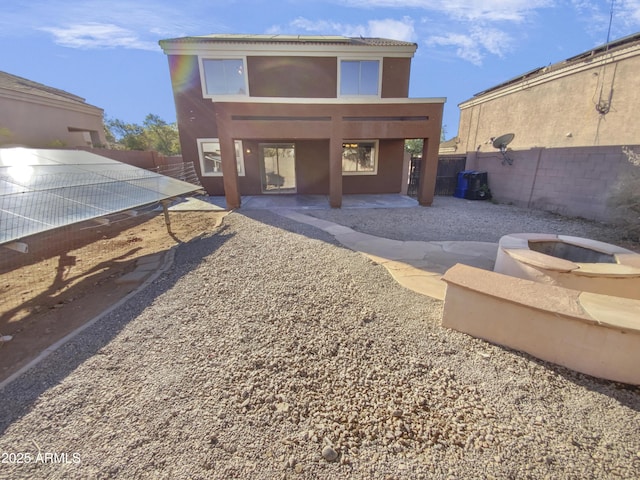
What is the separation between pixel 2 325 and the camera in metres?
3.26

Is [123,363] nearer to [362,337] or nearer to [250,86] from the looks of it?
[362,337]

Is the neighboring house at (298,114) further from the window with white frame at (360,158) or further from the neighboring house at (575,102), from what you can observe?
the neighboring house at (575,102)

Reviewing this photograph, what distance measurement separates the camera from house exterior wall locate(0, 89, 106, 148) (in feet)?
32.4

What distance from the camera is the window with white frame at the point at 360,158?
1136cm

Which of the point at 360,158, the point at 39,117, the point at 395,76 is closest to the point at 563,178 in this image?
the point at 360,158

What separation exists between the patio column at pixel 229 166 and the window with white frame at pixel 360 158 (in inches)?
195

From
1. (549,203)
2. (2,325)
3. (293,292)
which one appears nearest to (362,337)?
(293,292)

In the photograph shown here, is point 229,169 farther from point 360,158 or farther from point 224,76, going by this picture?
point 360,158

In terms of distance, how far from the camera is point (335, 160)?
843 cm

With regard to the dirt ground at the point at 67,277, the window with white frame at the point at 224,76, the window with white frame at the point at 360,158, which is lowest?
the dirt ground at the point at 67,277

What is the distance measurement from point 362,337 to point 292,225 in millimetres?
4615

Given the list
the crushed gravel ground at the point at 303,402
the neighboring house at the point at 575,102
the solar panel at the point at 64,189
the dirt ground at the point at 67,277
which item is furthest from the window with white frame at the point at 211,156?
the neighboring house at the point at 575,102

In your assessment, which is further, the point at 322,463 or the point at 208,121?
the point at 208,121

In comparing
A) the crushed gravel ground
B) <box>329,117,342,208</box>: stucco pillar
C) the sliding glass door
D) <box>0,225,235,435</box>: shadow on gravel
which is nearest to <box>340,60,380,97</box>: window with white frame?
the sliding glass door
